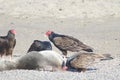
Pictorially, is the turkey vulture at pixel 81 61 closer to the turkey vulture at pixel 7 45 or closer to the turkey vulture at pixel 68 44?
Answer: the turkey vulture at pixel 68 44

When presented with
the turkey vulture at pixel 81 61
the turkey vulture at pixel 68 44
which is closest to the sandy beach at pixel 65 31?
the turkey vulture at pixel 81 61

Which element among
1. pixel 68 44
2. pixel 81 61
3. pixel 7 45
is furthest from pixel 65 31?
pixel 81 61

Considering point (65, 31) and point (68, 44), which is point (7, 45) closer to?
point (68, 44)

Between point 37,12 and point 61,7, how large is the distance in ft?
4.81

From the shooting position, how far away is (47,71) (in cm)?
980

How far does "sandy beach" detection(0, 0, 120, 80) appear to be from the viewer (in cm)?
938

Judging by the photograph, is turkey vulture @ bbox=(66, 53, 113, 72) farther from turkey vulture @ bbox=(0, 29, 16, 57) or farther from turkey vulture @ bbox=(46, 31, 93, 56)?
turkey vulture @ bbox=(0, 29, 16, 57)

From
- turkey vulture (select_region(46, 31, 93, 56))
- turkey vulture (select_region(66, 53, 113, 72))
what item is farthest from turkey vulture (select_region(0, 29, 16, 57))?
turkey vulture (select_region(66, 53, 113, 72))

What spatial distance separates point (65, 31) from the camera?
21.9 meters

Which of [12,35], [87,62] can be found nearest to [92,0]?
[12,35]

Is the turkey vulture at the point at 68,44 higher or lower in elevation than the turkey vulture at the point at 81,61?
lower

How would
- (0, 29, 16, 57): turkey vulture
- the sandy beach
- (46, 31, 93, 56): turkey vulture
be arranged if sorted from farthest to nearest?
(46, 31, 93, 56): turkey vulture < (0, 29, 16, 57): turkey vulture < the sandy beach

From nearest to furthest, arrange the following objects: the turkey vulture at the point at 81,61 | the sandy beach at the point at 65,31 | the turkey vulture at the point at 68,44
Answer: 1. the sandy beach at the point at 65,31
2. the turkey vulture at the point at 81,61
3. the turkey vulture at the point at 68,44

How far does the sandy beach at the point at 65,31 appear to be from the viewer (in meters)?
9.38
